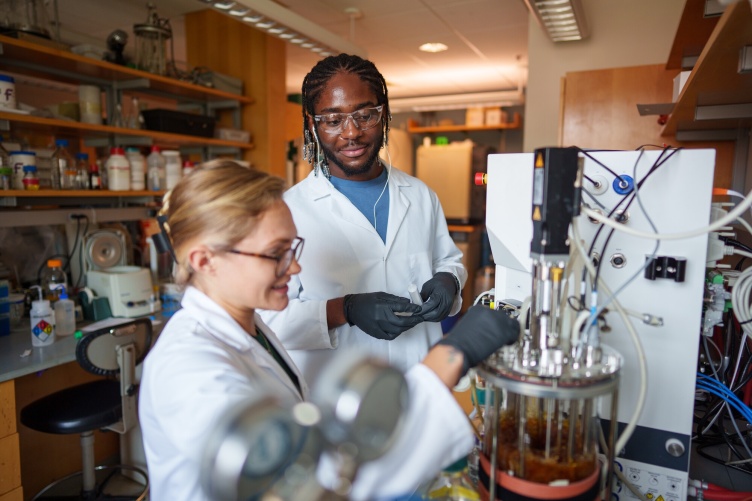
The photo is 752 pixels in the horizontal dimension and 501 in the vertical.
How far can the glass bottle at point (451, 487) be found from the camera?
730mm

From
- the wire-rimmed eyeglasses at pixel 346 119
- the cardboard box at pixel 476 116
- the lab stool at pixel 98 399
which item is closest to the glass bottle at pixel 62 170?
the lab stool at pixel 98 399

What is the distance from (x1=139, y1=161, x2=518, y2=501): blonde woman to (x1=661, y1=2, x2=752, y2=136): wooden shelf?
24.7 inches

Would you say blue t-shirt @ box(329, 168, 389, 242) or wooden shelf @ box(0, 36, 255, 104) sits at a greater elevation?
wooden shelf @ box(0, 36, 255, 104)

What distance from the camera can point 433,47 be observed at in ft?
14.1

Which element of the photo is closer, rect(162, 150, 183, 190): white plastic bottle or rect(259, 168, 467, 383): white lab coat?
rect(259, 168, 467, 383): white lab coat

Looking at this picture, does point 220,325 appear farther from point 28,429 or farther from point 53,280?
point 28,429

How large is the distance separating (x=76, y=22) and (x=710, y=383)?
446 cm

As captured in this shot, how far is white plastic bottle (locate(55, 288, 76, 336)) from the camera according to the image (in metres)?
2.07

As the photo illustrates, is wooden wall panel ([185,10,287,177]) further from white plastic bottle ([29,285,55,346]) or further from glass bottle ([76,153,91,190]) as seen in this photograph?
white plastic bottle ([29,285,55,346])

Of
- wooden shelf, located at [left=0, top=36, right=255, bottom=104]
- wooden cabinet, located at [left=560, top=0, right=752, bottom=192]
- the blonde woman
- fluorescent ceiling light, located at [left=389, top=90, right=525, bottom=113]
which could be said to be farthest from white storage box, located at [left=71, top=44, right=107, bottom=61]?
fluorescent ceiling light, located at [left=389, top=90, right=525, bottom=113]

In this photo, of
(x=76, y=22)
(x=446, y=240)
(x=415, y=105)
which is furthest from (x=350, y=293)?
(x=415, y=105)

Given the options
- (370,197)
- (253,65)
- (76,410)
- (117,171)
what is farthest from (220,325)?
(253,65)

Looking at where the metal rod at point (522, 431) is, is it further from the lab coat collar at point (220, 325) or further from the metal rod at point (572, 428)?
the lab coat collar at point (220, 325)

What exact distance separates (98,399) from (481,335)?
1.85m
